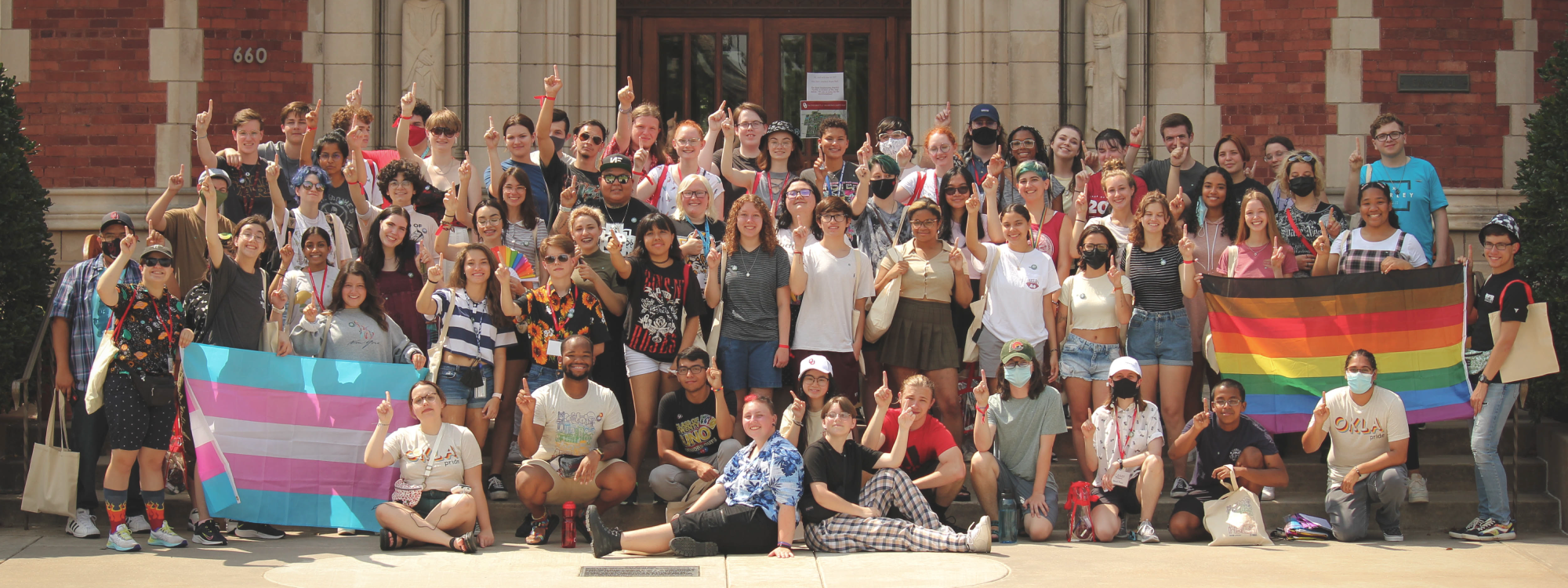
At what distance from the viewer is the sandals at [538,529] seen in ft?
24.8

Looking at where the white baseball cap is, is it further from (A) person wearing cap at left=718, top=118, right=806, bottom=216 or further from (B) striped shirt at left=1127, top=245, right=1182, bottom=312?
(B) striped shirt at left=1127, top=245, right=1182, bottom=312

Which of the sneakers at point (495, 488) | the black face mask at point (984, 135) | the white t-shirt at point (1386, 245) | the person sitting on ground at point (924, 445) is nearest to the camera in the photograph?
the person sitting on ground at point (924, 445)

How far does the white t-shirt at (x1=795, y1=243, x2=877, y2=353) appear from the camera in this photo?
8195mm

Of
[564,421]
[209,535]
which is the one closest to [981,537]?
[564,421]

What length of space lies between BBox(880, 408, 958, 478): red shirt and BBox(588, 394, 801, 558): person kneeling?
2.61 feet

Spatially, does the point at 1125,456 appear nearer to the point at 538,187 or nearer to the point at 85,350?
the point at 538,187

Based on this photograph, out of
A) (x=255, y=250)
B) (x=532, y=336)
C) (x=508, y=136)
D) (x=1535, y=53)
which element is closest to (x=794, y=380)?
(x=532, y=336)

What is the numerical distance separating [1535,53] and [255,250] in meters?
10.2

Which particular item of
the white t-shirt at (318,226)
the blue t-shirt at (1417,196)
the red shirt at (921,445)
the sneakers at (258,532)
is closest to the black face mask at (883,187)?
the red shirt at (921,445)

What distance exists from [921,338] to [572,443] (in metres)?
2.19

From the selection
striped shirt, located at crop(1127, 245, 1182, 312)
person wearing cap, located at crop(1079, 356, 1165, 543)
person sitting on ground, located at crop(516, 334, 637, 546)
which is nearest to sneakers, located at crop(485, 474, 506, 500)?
person sitting on ground, located at crop(516, 334, 637, 546)

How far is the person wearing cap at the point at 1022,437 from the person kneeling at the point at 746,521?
1227mm

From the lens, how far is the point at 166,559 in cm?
701

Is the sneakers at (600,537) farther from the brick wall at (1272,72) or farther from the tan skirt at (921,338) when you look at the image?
the brick wall at (1272,72)
